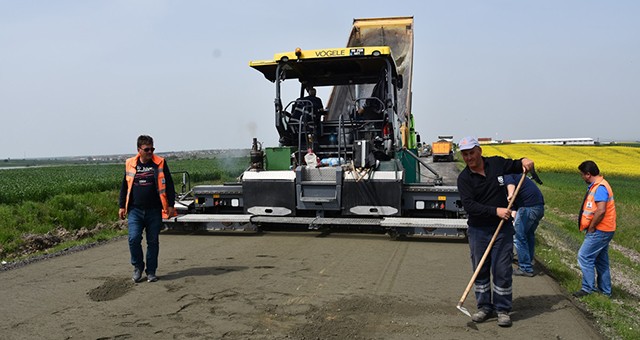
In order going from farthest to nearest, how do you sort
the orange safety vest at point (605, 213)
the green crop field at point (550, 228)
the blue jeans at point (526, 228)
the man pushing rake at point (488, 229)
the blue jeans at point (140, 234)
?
1. the blue jeans at point (526, 228)
2. the blue jeans at point (140, 234)
3. the orange safety vest at point (605, 213)
4. the green crop field at point (550, 228)
5. the man pushing rake at point (488, 229)

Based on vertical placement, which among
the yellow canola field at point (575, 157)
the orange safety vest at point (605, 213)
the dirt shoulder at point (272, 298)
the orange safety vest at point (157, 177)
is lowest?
the yellow canola field at point (575, 157)

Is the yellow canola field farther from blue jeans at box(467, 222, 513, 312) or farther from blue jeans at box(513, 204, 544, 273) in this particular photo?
blue jeans at box(467, 222, 513, 312)

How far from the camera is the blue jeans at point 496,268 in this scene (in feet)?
15.1

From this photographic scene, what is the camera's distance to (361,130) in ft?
30.4

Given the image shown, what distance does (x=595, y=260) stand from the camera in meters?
5.85

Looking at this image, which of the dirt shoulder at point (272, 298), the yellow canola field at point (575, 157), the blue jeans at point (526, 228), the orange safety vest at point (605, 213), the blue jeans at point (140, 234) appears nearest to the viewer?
the dirt shoulder at point (272, 298)

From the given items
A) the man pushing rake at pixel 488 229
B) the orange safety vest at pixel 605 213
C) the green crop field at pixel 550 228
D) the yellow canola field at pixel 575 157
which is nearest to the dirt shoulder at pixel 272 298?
the man pushing rake at pixel 488 229

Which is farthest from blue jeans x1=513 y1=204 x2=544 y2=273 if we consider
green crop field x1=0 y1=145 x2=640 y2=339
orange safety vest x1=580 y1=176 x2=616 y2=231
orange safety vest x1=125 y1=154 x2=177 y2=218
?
orange safety vest x1=125 y1=154 x2=177 y2=218

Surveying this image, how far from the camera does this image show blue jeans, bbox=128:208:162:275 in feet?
19.7

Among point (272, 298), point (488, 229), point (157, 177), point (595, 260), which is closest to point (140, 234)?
point (157, 177)

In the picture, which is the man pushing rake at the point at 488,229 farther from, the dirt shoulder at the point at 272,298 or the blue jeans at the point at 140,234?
the blue jeans at the point at 140,234

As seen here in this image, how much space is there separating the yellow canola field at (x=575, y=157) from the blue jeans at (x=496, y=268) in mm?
29170

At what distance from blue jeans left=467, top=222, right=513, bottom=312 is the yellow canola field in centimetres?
2917

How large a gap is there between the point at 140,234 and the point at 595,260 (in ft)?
16.4
